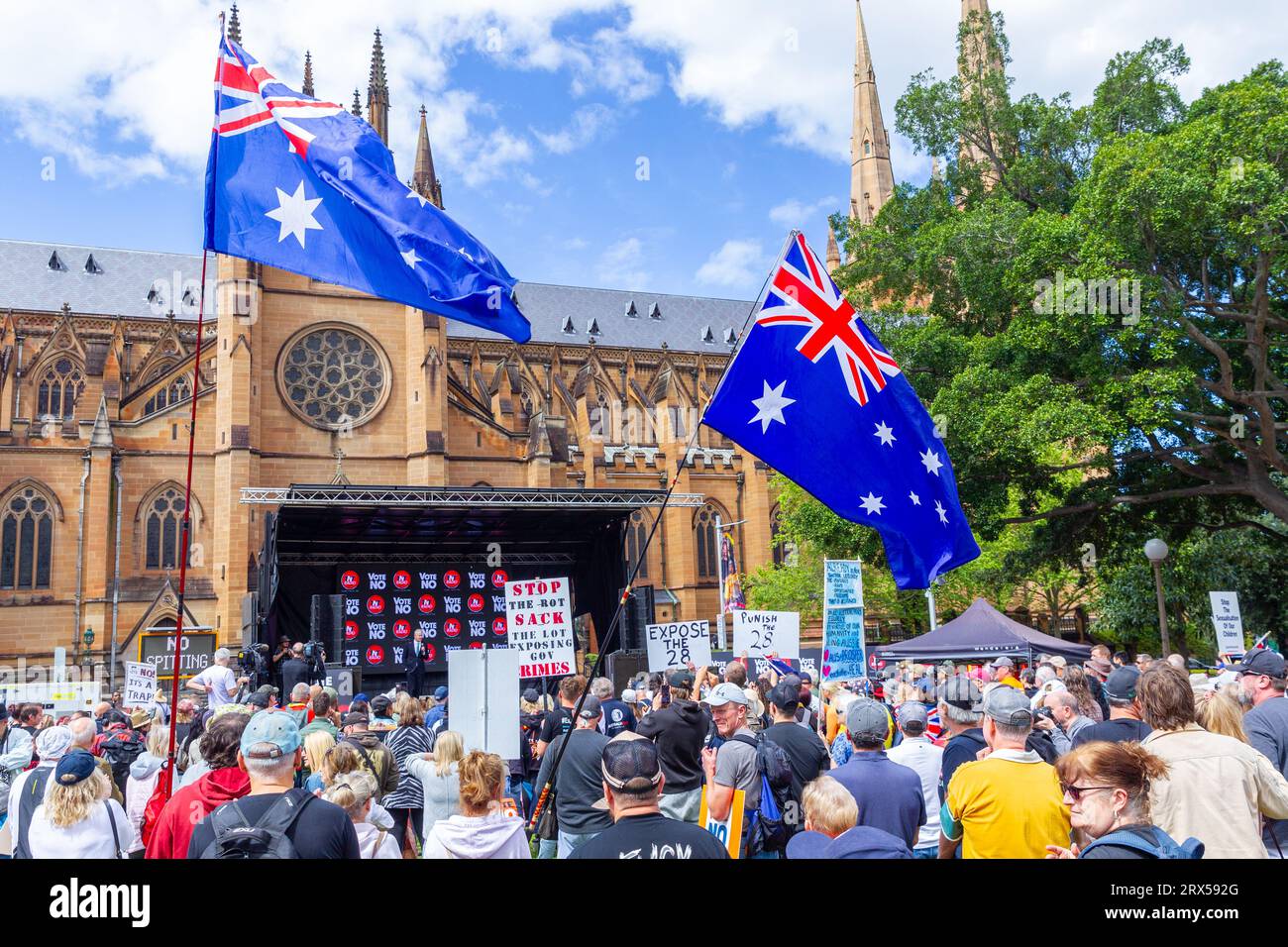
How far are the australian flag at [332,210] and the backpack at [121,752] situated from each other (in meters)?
4.42

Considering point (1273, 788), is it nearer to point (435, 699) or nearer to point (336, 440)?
point (435, 699)

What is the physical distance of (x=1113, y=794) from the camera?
3.19 metres

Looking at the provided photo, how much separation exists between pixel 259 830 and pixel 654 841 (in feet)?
4.41

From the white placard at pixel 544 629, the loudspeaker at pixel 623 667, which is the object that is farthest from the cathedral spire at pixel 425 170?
the white placard at pixel 544 629

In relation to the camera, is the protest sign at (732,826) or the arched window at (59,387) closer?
the protest sign at (732,826)

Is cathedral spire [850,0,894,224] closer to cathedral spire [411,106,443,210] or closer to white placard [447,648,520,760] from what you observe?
cathedral spire [411,106,443,210]

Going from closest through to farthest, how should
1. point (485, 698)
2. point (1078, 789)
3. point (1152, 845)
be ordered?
1. point (1152, 845)
2. point (1078, 789)
3. point (485, 698)

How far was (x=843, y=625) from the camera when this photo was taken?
→ 14289mm

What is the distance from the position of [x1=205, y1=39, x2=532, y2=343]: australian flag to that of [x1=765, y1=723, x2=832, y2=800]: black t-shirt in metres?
3.50

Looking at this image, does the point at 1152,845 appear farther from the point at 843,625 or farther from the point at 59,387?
the point at 59,387

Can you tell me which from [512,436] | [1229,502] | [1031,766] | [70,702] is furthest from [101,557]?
[1031,766]

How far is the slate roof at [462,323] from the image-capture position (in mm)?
47584

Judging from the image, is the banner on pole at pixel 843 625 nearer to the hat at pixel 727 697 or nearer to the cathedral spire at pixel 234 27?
the hat at pixel 727 697

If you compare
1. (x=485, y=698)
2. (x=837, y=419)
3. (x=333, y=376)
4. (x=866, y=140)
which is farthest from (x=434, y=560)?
(x=866, y=140)
